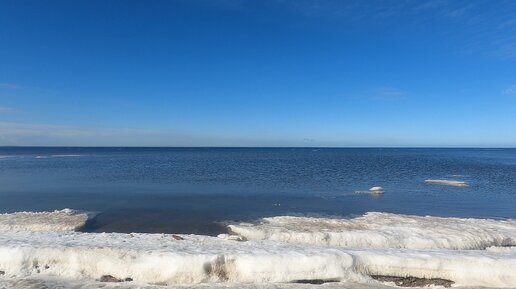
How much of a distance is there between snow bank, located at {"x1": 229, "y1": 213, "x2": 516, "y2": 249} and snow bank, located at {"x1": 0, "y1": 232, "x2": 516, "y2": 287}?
14.8 feet

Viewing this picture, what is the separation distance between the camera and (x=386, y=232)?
22.0 meters

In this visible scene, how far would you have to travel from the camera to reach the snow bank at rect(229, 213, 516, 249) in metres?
20.5

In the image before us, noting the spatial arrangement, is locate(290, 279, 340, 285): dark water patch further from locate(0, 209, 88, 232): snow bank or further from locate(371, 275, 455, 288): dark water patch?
locate(0, 209, 88, 232): snow bank

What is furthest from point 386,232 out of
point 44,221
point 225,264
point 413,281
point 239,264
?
point 44,221

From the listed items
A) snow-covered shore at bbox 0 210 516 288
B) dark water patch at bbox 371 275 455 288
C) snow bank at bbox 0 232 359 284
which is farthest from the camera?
dark water patch at bbox 371 275 455 288

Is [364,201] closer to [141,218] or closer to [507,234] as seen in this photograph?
[507,234]

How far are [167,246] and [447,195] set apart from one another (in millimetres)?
35484

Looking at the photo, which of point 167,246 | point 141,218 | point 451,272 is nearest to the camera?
point 451,272

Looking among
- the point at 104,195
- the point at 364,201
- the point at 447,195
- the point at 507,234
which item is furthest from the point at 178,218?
the point at 447,195

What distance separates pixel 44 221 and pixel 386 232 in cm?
2265

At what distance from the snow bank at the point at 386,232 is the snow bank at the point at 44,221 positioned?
11137 mm

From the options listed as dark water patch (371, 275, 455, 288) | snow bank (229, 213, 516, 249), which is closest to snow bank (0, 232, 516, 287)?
dark water patch (371, 275, 455, 288)

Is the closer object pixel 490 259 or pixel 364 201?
pixel 490 259

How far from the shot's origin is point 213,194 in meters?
39.9
